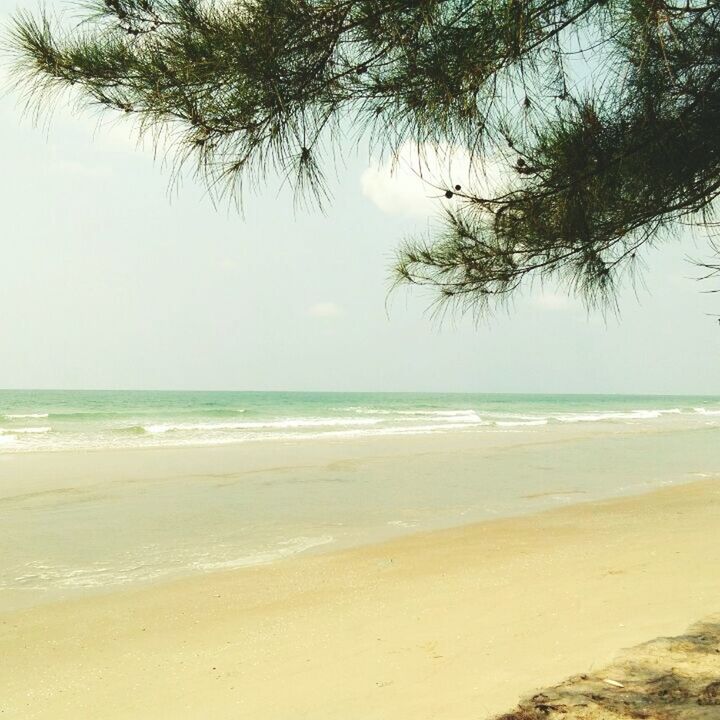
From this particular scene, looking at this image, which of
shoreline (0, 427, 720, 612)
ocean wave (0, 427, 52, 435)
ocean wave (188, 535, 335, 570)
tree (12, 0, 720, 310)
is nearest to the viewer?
tree (12, 0, 720, 310)

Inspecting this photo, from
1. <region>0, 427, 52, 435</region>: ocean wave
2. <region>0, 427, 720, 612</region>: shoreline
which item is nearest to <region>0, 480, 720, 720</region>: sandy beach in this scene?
<region>0, 427, 720, 612</region>: shoreline

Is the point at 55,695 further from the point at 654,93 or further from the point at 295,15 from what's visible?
the point at 654,93

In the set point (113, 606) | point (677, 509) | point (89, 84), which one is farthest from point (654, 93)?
point (677, 509)

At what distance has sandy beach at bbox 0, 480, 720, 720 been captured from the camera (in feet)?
10.5

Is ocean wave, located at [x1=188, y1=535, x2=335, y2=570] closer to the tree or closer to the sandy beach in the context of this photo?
the sandy beach

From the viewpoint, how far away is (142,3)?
2.49m

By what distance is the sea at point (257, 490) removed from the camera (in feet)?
20.5

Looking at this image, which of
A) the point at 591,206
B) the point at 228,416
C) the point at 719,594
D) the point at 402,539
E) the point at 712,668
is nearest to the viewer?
the point at 712,668

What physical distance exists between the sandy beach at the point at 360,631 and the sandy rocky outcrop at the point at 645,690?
0.18m

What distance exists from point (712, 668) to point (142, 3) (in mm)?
3514

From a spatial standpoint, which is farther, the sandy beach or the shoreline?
the shoreline

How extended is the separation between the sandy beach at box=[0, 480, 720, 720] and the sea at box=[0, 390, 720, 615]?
76 cm

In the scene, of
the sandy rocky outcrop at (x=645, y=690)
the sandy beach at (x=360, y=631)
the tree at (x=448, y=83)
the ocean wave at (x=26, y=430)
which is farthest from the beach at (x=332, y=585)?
the ocean wave at (x=26, y=430)

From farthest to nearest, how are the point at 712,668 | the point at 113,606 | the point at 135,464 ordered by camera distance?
the point at 135,464
the point at 113,606
the point at 712,668
